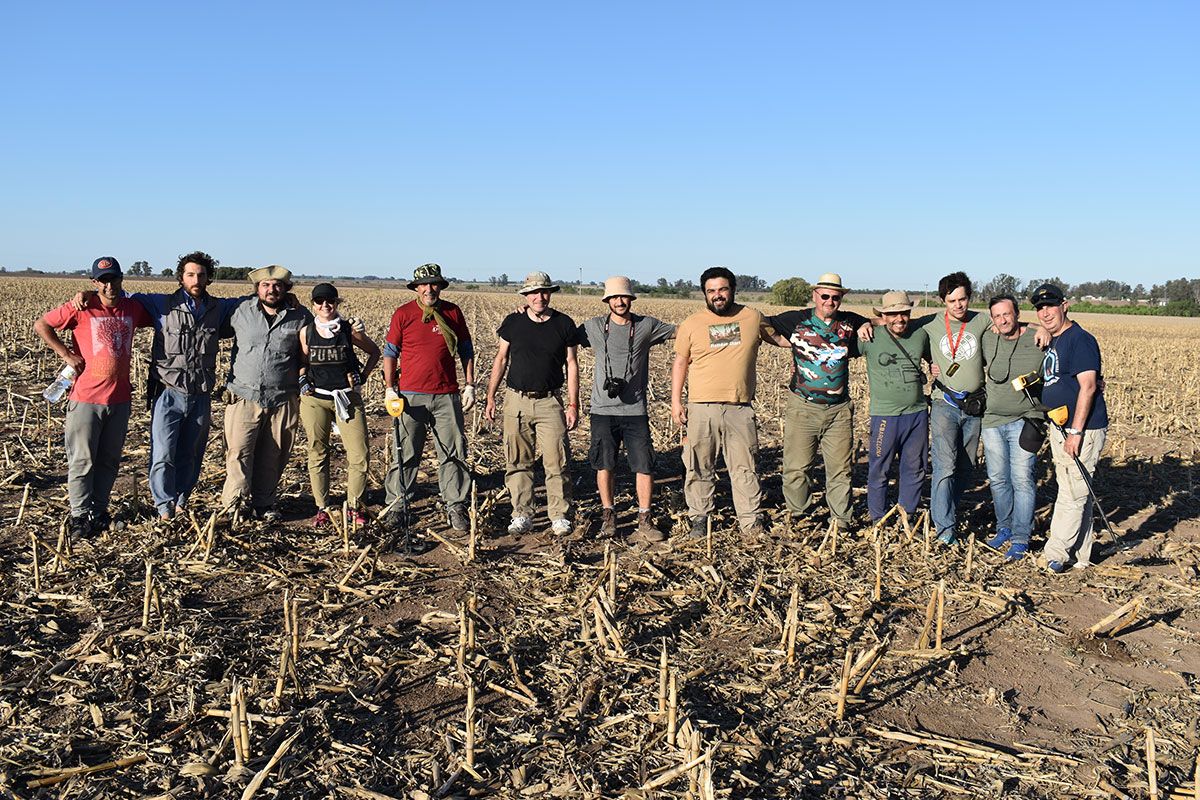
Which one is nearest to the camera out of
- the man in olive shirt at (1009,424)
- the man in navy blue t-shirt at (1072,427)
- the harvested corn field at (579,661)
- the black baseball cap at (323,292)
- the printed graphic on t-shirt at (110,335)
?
the harvested corn field at (579,661)

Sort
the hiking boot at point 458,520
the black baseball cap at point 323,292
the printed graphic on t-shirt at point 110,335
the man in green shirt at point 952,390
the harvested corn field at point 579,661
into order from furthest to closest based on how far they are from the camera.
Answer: the man in green shirt at point 952,390
the hiking boot at point 458,520
the black baseball cap at point 323,292
the printed graphic on t-shirt at point 110,335
the harvested corn field at point 579,661

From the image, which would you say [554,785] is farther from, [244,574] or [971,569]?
[971,569]

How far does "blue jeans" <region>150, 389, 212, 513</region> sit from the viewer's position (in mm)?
6926

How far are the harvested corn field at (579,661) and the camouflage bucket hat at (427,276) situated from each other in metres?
1.93

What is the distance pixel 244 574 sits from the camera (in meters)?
6.02

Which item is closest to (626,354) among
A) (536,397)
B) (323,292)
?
(536,397)

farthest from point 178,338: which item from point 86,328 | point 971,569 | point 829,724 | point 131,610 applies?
point 971,569

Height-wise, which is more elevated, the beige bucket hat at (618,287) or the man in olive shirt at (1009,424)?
the beige bucket hat at (618,287)

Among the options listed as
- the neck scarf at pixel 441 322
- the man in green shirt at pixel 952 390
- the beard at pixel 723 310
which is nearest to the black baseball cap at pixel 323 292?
the neck scarf at pixel 441 322

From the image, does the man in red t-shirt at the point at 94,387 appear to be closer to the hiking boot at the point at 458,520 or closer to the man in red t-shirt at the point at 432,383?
the man in red t-shirt at the point at 432,383

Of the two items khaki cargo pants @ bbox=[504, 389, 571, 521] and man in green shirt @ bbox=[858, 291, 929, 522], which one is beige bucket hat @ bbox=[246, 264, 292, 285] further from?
man in green shirt @ bbox=[858, 291, 929, 522]

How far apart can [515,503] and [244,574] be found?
7.20ft

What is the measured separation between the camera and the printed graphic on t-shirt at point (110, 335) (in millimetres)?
6703

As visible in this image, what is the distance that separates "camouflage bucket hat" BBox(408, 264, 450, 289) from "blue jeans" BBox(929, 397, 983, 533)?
431cm
